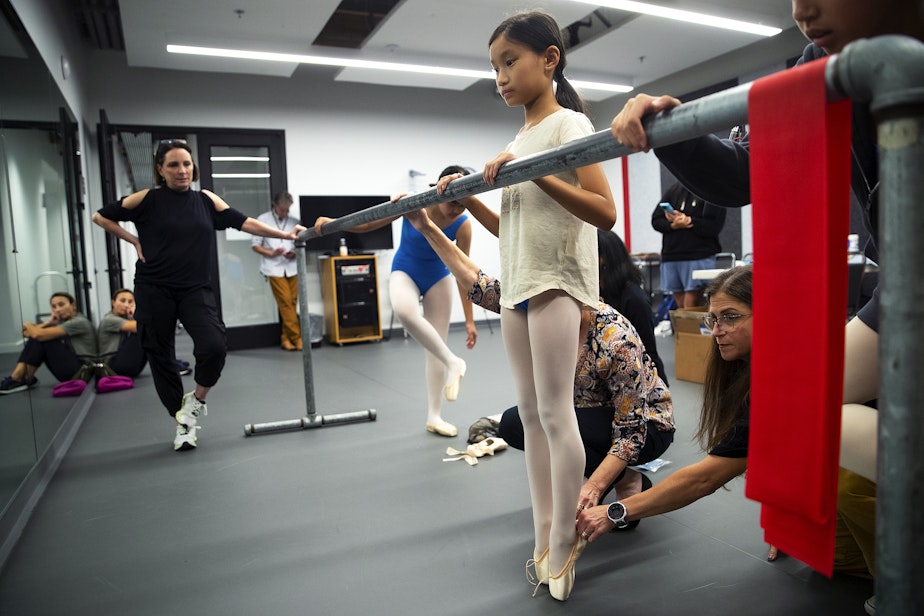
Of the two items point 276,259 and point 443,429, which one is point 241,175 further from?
point 443,429

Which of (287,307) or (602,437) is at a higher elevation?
(287,307)

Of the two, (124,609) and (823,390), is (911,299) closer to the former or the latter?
(823,390)

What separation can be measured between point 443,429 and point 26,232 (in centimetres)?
196

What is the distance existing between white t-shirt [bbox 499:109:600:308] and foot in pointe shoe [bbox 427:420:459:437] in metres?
1.61

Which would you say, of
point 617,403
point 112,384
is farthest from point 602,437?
point 112,384

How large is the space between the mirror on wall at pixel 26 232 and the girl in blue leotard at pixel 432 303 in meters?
1.17

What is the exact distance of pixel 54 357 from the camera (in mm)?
2963

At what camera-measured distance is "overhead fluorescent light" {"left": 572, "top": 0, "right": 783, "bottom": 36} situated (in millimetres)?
4805

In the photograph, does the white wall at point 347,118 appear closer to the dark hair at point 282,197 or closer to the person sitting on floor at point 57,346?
the dark hair at point 282,197

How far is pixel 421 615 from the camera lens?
1408mm

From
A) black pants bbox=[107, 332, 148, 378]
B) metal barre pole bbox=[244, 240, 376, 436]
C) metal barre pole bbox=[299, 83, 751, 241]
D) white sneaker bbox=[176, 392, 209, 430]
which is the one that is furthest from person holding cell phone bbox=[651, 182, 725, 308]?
black pants bbox=[107, 332, 148, 378]

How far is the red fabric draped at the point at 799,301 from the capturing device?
562mm

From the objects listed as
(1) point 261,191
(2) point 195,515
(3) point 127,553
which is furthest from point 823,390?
(1) point 261,191

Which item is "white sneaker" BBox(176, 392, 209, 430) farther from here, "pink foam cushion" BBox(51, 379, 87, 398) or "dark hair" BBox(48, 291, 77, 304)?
"dark hair" BBox(48, 291, 77, 304)
